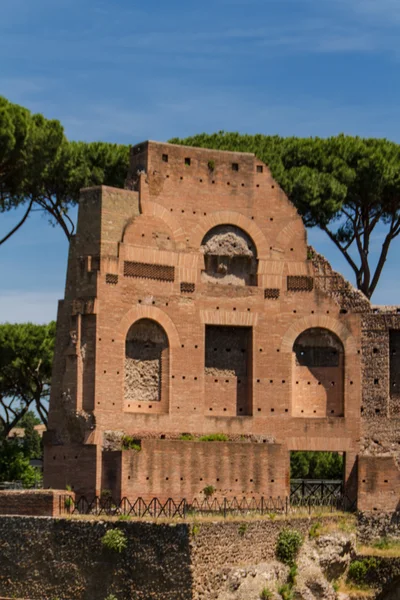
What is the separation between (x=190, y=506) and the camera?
1650 inches

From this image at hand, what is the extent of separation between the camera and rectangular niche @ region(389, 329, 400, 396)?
46750 millimetres

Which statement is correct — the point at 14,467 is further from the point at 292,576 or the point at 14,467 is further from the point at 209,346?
the point at 292,576

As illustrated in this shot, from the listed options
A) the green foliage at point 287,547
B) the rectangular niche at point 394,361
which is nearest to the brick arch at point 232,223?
the rectangular niche at point 394,361

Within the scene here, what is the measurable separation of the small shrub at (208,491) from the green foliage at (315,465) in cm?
1693

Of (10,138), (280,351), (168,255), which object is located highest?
(10,138)

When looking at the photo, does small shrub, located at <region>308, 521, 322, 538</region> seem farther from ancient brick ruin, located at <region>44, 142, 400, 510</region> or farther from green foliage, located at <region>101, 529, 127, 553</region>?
green foliage, located at <region>101, 529, 127, 553</region>

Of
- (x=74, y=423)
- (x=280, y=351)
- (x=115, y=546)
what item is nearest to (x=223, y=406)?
(x=280, y=351)

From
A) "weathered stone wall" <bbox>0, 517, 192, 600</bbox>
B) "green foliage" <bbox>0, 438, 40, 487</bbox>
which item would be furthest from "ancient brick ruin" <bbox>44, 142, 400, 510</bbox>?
"green foliage" <bbox>0, 438, 40, 487</bbox>

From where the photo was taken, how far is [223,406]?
45.9 m

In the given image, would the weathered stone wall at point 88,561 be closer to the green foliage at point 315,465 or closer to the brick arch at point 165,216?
the brick arch at point 165,216

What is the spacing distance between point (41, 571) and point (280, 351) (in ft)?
38.9

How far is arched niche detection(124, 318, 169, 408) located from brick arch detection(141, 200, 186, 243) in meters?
2.98

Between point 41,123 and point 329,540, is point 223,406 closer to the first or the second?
point 329,540

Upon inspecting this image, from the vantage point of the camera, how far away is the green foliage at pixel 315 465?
195ft
